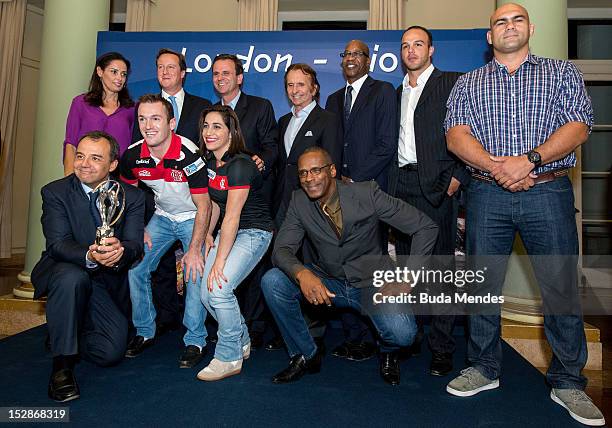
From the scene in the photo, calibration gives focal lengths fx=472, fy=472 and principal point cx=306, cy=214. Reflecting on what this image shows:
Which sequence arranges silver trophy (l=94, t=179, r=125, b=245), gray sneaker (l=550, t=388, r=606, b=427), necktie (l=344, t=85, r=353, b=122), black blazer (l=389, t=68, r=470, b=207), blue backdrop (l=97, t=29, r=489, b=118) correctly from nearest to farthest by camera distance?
gray sneaker (l=550, t=388, r=606, b=427), silver trophy (l=94, t=179, r=125, b=245), black blazer (l=389, t=68, r=470, b=207), necktie (l=344, t=85, r=353, b=122), blue backdrop (l=97, t=29, r=489, b=118)

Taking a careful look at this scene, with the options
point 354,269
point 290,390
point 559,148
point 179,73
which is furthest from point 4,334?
point 559,148

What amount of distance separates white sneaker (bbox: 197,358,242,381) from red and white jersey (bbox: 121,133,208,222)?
32.7 inches

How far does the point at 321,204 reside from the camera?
2367 mm

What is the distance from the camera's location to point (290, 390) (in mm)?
2172

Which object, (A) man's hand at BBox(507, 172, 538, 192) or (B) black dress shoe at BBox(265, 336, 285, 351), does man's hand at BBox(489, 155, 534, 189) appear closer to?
(A) man's hand at BBox(507, 172, 538, 192)

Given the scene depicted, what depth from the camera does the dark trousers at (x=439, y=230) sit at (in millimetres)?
2439

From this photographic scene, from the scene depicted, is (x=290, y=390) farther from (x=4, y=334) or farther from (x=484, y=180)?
(x=4, y=334)

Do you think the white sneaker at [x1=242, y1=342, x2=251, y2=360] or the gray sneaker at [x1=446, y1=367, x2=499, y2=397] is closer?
the gray sneaker at [x1=446, y1=367, x2=499, y2=397]

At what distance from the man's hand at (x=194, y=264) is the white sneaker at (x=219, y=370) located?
17.8 inches

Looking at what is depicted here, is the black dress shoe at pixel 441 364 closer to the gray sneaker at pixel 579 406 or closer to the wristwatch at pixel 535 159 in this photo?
the gray sneaker at pixel 579 406

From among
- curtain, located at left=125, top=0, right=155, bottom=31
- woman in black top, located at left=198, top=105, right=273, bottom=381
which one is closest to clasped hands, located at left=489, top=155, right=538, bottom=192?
woman in black top, located at left=198, top=105, right=273, bottom=381

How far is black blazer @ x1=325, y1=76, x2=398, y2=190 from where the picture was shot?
268 cm

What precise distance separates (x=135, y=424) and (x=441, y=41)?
3186 millimetres

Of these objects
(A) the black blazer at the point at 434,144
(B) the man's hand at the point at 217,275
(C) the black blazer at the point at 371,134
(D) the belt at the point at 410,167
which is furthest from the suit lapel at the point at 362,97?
(B) the man's hand at the point at 217,275
